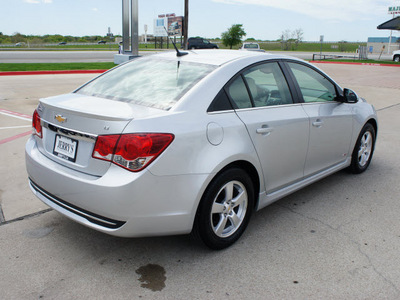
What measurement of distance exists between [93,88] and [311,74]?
7.48ft

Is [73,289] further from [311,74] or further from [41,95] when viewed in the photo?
[41,95]

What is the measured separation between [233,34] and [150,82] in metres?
62.1

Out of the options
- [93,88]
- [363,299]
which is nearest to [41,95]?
[93,88]

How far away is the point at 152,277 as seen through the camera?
2.79 metres

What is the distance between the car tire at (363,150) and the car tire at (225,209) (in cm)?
222

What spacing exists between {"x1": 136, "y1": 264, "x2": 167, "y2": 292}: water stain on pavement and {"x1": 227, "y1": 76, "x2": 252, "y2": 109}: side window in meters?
1.40

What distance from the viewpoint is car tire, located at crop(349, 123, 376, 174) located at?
Answer: 192 inches

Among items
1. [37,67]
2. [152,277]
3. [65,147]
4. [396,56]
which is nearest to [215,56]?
[65,147]

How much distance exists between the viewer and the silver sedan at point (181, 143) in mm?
2580

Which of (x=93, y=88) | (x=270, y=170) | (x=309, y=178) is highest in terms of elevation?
(x=93, y=88)

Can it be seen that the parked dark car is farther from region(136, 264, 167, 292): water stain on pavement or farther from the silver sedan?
region(136, 264, 167, 292): water stain on pavement

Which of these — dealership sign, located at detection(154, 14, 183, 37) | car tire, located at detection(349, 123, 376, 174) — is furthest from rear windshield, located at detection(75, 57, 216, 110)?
dealership sign, located at detection(154, 14, 183, 37)

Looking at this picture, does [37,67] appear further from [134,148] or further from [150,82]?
[134,148]

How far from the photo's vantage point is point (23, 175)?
15.5 feet
